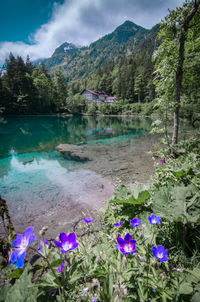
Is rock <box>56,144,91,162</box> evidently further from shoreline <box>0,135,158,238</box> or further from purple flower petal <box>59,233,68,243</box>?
purple flower petal <box>59,233,68,243</box>

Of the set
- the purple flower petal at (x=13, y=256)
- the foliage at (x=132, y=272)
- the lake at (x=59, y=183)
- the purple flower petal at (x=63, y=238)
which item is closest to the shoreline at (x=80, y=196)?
the lake at (x=59, y=183)

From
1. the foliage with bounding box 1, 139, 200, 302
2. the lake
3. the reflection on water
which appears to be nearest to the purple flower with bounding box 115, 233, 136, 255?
the foliage with bounding box 1, 139, 200, 302

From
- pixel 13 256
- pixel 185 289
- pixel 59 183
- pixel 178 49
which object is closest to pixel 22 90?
pixel 59 183

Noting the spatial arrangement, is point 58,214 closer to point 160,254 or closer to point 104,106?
point 160,254

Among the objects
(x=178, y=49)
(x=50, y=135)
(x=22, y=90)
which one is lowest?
(x=50, y=135)

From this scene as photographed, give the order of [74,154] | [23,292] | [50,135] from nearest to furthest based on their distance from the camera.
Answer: [23,292]
[74,154]
[50,135]

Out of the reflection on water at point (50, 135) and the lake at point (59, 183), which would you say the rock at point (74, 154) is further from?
the reflection on water at point (50, 135)

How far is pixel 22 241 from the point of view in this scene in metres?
0.91

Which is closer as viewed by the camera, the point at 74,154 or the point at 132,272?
the point at 132,272

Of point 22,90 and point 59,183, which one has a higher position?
point 22,90

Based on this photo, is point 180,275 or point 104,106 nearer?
point 180,275

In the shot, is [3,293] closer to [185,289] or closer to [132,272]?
[132,272]

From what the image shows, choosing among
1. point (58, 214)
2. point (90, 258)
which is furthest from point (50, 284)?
point (58, 214)

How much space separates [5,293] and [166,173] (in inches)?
106
